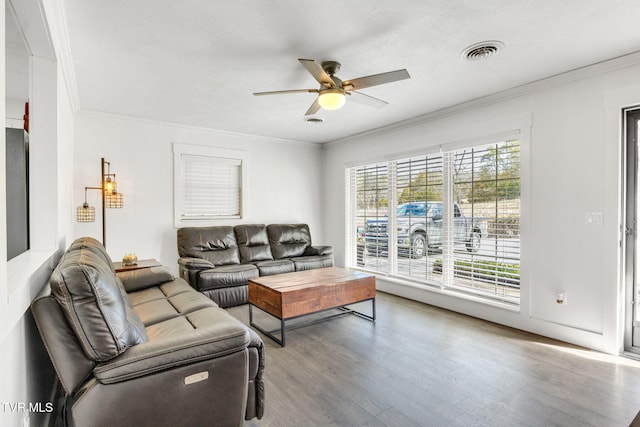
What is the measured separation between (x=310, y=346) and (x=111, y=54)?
2948 millimetres

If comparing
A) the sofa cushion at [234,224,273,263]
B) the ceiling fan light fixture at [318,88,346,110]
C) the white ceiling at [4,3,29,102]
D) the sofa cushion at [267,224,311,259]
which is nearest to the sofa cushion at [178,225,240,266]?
the sofa cushion at [234,224,273,263]

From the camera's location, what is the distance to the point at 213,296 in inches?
160

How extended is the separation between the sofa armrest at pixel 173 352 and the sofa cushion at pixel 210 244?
3.02m

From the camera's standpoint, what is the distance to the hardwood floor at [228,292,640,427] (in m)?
2.01

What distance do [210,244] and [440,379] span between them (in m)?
3.45

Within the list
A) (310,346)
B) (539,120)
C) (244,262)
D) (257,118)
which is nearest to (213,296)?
(244,262)

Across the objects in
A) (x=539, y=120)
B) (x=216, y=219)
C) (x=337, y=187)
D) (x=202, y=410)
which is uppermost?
(x=539, y=120)

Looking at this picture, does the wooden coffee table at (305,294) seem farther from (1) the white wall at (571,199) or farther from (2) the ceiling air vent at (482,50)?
(2) the ceiling air vent at (482,50)

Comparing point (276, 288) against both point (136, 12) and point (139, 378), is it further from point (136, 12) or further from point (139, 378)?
point (136, 12)

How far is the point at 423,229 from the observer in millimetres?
4500

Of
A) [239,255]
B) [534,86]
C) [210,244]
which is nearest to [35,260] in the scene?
[210,244]

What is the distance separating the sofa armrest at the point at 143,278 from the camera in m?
3.06

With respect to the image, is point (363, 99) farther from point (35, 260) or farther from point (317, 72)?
point (35, 260)

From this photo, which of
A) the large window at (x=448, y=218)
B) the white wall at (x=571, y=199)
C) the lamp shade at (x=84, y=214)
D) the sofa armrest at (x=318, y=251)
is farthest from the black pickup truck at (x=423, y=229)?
the lamp shade at (x=84, y=214)
